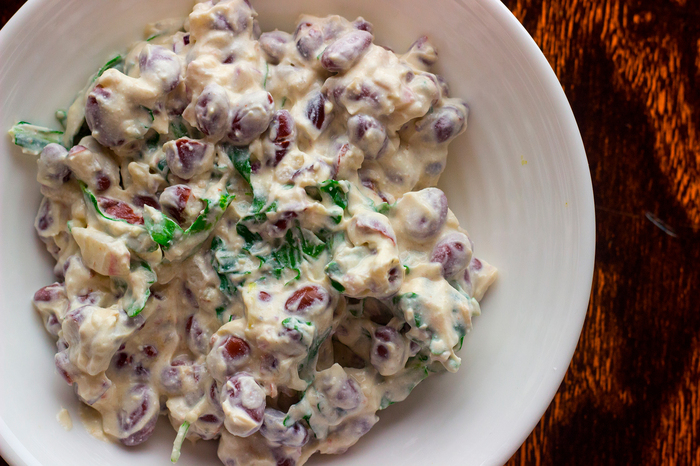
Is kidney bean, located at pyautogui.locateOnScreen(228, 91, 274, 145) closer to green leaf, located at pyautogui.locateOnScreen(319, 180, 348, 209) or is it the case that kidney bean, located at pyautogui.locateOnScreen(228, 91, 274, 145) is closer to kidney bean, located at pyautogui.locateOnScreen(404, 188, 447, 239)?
green leaf, located at pyautogui.locateOnScreen(319, 180, 348, 209)

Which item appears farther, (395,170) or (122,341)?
(395,170)

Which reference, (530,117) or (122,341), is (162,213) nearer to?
(122,341)

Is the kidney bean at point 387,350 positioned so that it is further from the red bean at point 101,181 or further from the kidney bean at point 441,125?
the red bean at point 101,181

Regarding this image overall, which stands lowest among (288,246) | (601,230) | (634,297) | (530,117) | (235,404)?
(634,297)

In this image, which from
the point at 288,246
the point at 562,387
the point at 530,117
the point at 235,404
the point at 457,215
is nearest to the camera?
the point at 235,404

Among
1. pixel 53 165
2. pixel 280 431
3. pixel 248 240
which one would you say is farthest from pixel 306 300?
pixel 53 165

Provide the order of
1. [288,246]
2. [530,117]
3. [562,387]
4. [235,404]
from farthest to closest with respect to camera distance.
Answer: [562,387]
[530,117]
[288,246]
[235,404]

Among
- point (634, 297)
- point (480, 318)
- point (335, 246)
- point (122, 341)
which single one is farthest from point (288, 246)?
point (634, 297)
